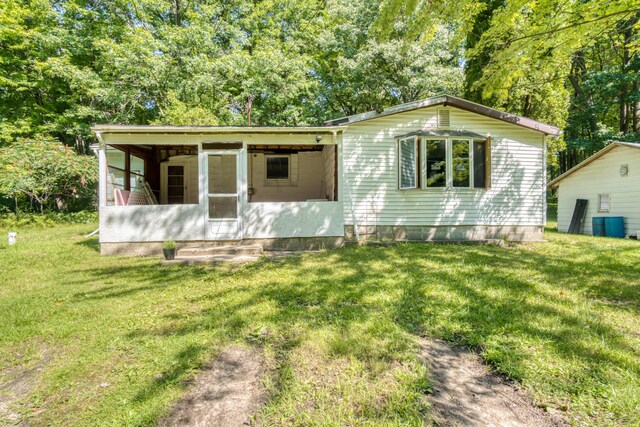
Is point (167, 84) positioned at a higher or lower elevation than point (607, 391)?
higher

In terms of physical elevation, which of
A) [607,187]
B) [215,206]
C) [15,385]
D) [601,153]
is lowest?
[15,385]

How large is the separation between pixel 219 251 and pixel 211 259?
564 mm

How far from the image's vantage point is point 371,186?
857cm

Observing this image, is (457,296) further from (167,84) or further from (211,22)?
(211,22)

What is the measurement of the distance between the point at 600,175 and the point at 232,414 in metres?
14.8

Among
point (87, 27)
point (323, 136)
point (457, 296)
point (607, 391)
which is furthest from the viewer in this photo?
point (87, 27)

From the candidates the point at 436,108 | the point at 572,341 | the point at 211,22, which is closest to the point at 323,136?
the point at 436,108

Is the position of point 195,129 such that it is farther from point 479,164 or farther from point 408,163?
point 479,164

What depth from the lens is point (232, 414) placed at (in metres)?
2.05

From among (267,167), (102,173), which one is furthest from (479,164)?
(102,173)

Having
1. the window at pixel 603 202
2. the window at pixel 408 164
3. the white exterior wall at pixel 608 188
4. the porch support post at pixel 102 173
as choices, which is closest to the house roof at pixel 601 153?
the white exterior wall at pixel 608 188

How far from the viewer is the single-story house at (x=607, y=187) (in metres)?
10.4

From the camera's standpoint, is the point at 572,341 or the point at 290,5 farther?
the point at 290,5

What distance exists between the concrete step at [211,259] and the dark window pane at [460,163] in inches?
228
